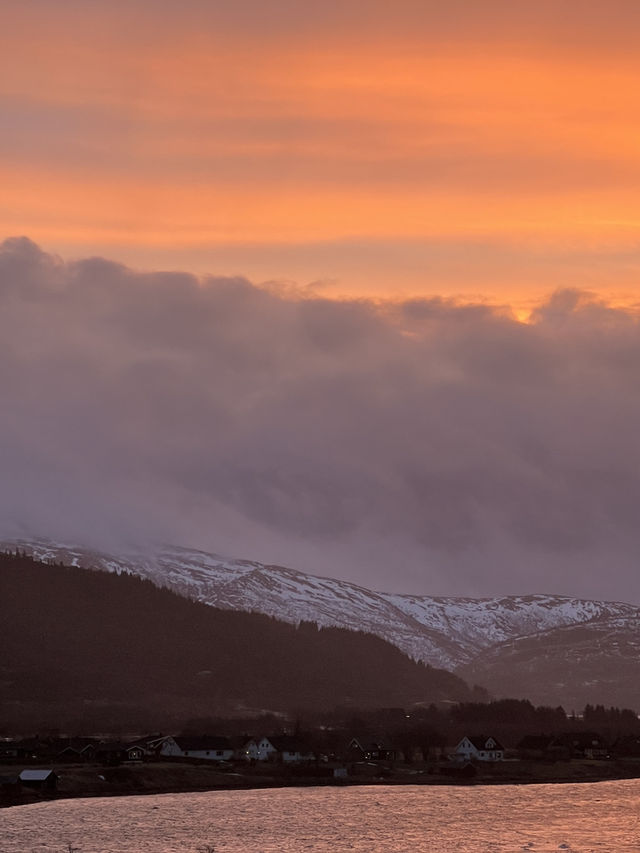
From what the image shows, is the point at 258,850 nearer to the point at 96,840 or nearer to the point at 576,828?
the point at 96,840

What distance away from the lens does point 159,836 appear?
160 meters

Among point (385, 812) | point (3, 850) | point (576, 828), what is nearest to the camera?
point (3, 850)

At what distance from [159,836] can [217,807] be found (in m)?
36.3

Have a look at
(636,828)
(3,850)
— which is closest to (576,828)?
(636,828)

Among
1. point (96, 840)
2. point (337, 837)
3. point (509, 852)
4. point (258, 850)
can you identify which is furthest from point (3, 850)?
point (509, 852)

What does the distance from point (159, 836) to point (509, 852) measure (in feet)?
128

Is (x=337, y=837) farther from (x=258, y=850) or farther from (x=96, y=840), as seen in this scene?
(x=96, y=840)

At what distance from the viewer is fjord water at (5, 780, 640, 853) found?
153 m

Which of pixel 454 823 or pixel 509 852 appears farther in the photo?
pixel 454 823

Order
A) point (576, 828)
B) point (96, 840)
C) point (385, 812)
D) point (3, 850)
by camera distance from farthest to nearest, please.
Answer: point (385, 812), point (576, 828), point (96, 840), point (3, 850)

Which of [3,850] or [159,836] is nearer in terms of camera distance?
[3,850]

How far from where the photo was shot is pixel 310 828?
6698 inches

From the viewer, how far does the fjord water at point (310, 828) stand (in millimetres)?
153250

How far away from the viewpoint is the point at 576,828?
6826 inches
